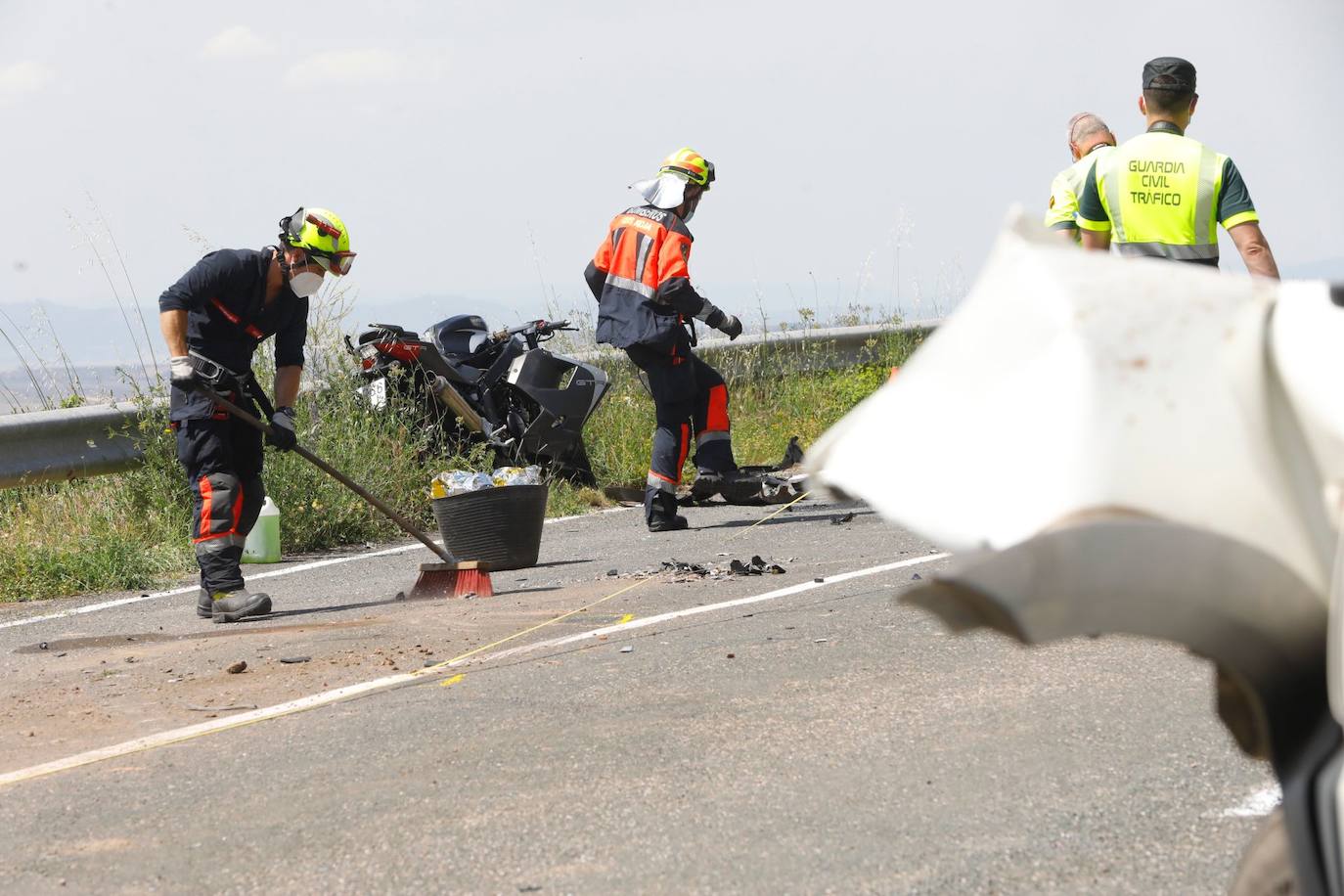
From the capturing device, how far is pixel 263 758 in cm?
438

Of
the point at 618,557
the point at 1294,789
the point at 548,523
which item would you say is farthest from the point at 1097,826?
the point at 548,523

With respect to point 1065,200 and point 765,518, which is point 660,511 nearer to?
point 765,518

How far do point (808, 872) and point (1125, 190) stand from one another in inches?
181

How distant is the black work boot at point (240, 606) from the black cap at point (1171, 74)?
15.3 ft

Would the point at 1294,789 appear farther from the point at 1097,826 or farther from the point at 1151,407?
the point at 1097,826

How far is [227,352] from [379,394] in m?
3.24

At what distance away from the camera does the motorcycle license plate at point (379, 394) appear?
11008mm

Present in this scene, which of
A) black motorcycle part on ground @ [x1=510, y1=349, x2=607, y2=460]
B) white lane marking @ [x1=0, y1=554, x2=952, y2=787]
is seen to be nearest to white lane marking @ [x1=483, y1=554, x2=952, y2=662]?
white lane marking @ [x1=0, y1=554, x2=952, y2=787]

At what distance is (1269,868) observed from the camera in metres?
1.69

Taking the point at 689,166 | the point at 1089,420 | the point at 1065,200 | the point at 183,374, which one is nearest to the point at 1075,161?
the point at 1065,200

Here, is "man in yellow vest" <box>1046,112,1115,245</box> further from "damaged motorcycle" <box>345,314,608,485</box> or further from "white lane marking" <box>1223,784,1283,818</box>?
"white lane marking" <box>1223,784,1283,818</box>

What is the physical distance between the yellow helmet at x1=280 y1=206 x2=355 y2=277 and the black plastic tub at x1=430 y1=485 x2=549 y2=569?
4.47 ft

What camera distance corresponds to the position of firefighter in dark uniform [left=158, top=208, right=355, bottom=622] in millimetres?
7551

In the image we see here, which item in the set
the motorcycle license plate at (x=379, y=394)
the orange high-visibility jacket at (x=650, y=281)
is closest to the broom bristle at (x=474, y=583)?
the orange high-visibility jacket at (x=650, y=281)
